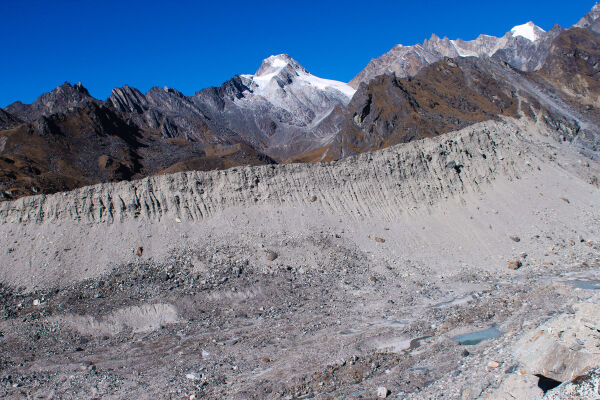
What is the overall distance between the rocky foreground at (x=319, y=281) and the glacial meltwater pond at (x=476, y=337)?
0.12 meters

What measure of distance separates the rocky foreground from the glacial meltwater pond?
0.39 ft

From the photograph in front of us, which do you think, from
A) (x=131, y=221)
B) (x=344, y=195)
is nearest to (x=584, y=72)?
(x=344, y=195)

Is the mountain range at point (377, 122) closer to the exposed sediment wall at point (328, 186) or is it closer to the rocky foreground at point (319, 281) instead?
the exposed sediment wall at point (328, 186)

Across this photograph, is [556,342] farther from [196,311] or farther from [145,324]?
[145,324]

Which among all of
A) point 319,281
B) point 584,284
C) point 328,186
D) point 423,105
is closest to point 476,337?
point 319,281

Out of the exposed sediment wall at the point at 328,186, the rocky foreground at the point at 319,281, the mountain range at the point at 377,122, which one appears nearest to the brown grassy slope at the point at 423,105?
the mountain range at the point at 377,122

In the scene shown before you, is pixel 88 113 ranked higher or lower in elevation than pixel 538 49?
lower

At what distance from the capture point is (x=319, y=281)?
21.5m

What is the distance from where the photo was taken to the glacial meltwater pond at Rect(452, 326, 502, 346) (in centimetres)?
1309

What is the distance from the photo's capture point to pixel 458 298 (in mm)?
19609

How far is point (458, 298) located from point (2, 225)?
2309 centimetres

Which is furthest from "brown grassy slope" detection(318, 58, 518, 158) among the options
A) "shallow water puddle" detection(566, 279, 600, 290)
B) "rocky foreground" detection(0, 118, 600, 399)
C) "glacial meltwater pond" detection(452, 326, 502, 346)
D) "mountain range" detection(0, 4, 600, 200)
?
"glacial meltwater pond" detection(452, 326, 502, 346)

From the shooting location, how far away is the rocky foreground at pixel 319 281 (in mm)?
11570

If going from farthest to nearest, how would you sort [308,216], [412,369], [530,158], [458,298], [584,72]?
[584,72] → [530,158] → [308,216] → [458,298] → [412,369]
